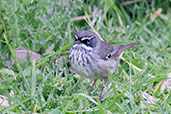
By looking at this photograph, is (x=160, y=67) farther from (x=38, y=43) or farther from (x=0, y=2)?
(x=0, y=2)

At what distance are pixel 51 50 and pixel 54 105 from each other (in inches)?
66.3

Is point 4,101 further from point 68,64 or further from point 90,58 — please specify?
point 68,64

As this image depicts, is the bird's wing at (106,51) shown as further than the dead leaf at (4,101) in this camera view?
Yes

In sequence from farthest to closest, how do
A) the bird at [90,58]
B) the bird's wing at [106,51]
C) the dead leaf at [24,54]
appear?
1. the dead leaf at [24,54]
2. the bird's wing at [106,51]
3. the bird at [90,58]

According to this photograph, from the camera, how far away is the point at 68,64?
221 inches

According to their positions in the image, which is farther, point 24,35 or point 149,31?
point 149,31

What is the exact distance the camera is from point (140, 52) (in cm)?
633

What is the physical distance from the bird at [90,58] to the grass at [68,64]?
0.16 metres

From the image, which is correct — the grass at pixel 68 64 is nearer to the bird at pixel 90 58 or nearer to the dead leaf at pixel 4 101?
the dead leaf at pixel 4 101

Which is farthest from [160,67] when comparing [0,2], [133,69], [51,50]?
[0,2]

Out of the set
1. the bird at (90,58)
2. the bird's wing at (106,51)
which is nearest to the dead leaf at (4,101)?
the bird at (90,58)

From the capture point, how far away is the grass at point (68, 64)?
4258 millimetres

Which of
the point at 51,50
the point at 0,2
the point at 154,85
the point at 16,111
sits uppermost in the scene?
the point at 0,2

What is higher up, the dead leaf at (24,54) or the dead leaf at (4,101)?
the dead leaf at (24,54)
